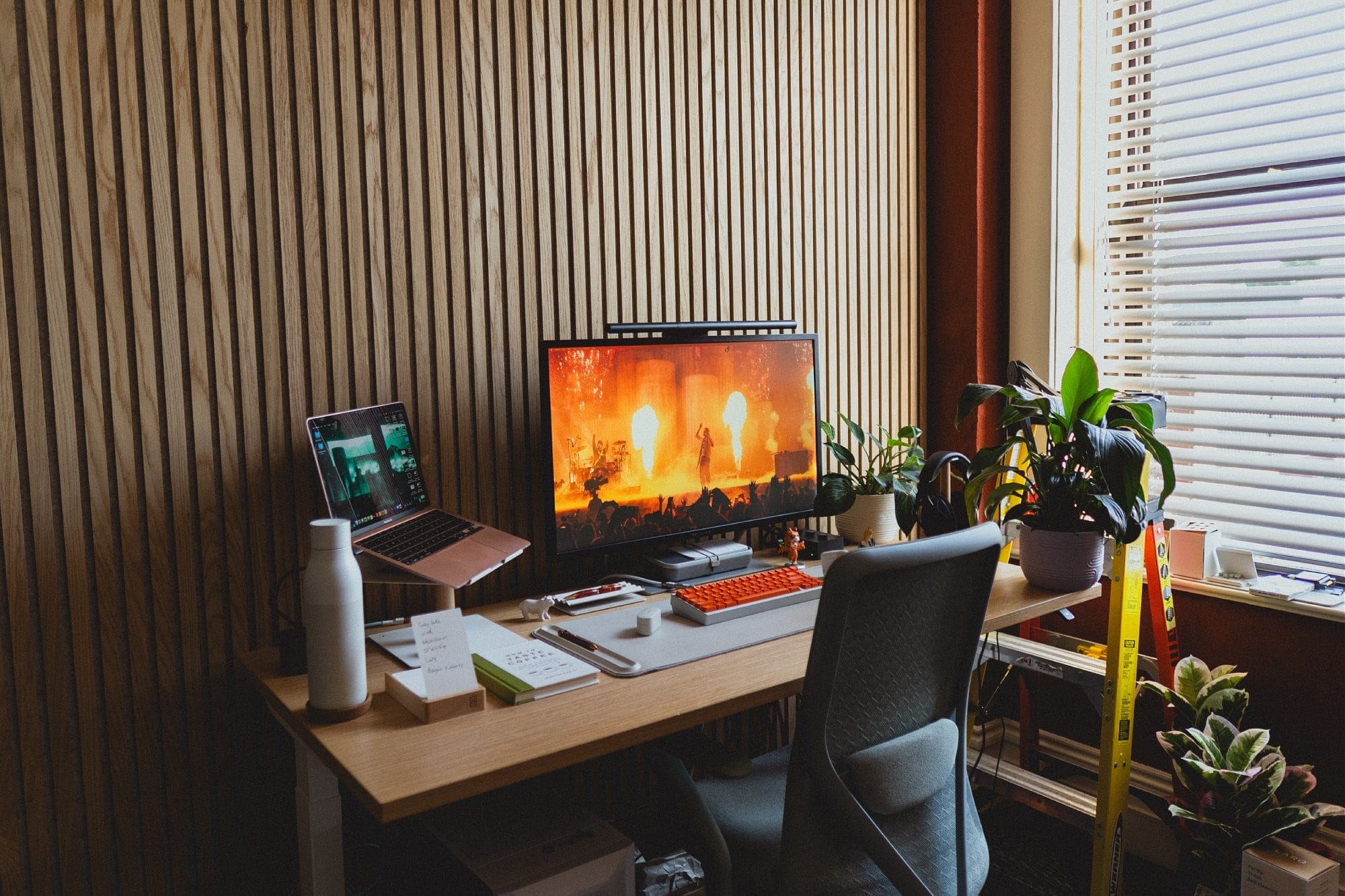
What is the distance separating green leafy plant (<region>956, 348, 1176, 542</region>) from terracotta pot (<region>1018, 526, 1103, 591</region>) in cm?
3

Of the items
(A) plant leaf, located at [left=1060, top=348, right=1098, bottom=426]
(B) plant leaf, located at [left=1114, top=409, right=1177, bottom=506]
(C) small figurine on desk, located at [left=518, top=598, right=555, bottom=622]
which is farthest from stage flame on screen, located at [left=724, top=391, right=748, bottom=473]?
(B) plant leaf, located at [left=1114, top=409, right=1177, bottom=506]

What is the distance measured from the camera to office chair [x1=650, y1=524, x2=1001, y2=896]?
1493 mm

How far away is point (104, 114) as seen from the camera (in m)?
1.82

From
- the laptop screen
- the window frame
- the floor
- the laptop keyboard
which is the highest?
the window frame

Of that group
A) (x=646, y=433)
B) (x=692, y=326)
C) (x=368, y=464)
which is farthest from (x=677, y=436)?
(x=368, y=464)

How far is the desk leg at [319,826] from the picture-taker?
162cm

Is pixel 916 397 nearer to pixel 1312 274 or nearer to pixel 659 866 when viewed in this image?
Answer: pixel 1312 274

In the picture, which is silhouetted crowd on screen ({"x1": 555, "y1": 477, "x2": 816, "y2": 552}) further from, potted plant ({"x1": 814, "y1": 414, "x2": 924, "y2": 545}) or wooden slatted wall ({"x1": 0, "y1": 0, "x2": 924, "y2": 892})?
wooden slatted wall ({"x1": 0, "y1": 0, "x2": 924, "y2": 892})

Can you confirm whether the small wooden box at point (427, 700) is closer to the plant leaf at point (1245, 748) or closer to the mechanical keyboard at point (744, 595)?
the mechanical keyboard at point (744, 595)

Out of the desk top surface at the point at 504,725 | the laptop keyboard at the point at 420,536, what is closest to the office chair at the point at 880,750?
the desk top surface at the point at 504,725

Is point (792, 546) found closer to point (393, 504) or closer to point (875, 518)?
point (875, 518)

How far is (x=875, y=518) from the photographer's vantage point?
2734 mm

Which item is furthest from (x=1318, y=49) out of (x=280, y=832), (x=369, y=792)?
(x=280, y=832)

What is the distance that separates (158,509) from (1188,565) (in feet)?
8.86
